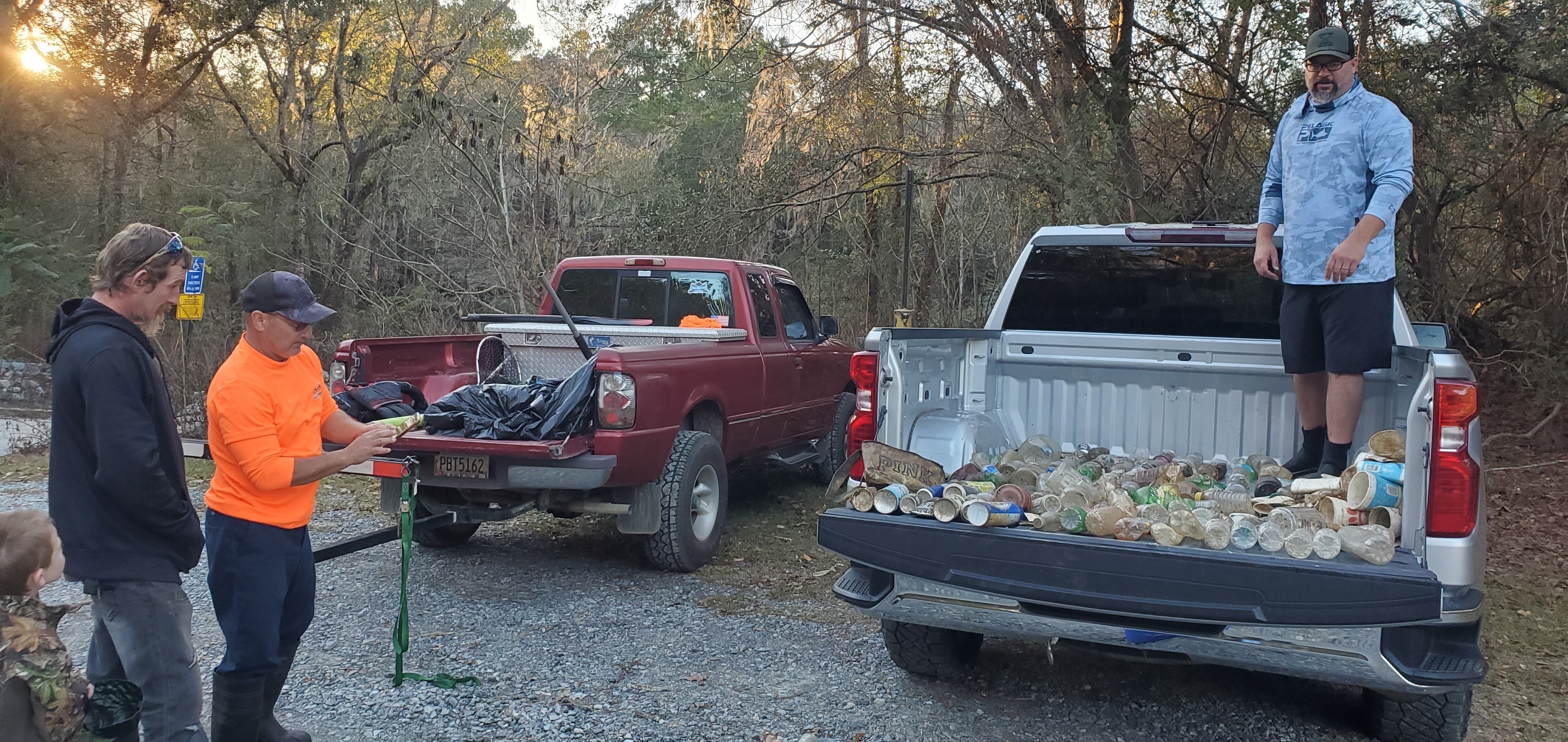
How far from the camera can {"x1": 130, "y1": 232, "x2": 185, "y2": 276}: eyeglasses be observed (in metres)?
2.89

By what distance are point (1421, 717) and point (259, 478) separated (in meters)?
3.80

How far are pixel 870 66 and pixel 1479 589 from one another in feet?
28.9

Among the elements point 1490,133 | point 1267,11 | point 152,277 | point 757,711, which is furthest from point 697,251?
point 152,277

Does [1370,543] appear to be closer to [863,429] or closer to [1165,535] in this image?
[1165,535]

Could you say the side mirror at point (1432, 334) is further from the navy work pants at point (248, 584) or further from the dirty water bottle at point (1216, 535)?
the navy work pants at point (248, 584)

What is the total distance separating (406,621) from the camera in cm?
421

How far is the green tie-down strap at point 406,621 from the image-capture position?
418cm

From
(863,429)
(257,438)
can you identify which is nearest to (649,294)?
(863,429)

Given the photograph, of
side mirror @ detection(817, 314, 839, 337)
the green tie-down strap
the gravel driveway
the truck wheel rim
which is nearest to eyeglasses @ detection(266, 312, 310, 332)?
the green tie-down strap

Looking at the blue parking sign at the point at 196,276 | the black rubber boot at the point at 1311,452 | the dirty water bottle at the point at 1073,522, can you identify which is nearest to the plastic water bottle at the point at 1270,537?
the dirty water bottle at the point at 1073,522

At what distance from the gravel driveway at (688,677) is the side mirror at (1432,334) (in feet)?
7.34

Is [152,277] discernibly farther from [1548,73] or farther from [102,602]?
[1548,73]

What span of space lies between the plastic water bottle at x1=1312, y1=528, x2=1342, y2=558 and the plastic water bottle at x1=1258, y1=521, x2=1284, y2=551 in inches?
3.5

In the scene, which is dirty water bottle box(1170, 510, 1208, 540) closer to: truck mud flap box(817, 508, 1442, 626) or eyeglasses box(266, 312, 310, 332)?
truck mud flap box(817, 508, 1442, 626)
